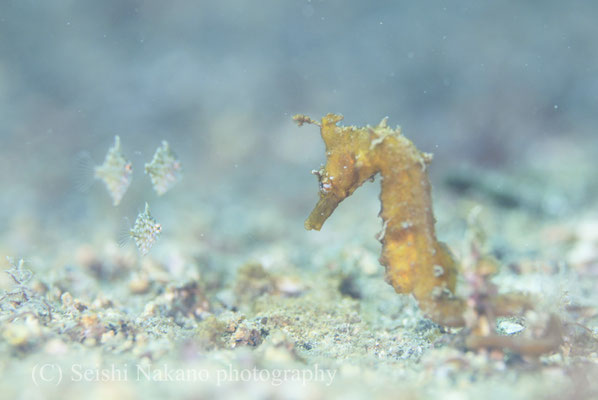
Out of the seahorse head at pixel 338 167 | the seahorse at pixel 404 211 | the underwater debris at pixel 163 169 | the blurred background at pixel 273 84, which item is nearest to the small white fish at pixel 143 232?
the underwater debris at pixel 163 169

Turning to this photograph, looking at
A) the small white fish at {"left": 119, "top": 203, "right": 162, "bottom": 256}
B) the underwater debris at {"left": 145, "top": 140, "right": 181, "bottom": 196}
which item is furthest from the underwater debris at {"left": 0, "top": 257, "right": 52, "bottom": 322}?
the underwater debris at {"left": 145, "top": 140, "right": 181, "bottom": 196}

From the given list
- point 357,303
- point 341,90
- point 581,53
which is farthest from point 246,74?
point 357,303

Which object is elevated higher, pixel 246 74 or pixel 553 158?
pixel 246 74

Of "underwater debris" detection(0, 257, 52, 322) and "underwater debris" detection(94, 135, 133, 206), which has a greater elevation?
"underwater debris" detection(94, 135, 133, 206)

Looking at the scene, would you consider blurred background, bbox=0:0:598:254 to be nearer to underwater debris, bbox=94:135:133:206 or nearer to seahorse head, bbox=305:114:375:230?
underwater debris, bbox=94:135:133:206

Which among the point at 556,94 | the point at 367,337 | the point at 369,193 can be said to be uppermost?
the point at 556,94

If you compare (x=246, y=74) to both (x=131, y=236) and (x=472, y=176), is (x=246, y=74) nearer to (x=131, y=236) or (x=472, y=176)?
(x=472, y=176)

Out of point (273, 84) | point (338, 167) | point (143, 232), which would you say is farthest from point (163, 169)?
point (273, 84)
